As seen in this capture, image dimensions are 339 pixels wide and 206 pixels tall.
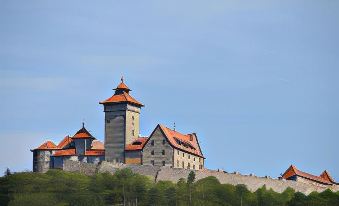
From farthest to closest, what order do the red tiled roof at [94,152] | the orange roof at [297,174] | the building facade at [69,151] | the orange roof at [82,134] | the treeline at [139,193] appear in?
the orange roof at [297,174], the orange roof at [82,134], the building facade at [69,151], the red tiled roof at [94,152], the treeline at [139,193]

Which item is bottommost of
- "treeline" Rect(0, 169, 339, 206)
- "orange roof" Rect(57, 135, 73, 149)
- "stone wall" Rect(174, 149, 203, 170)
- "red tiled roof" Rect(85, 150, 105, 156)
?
"treeline" Rect(0, 169, 339, 206)

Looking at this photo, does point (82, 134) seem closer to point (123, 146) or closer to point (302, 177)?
point (123, 146)

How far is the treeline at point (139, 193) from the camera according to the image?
11988 centimetres

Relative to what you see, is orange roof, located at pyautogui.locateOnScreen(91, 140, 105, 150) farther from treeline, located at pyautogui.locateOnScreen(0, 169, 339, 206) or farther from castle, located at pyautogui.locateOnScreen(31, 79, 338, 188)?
treeline, located at pyautogui.locateOnScreen(0, 169, 339, 206)

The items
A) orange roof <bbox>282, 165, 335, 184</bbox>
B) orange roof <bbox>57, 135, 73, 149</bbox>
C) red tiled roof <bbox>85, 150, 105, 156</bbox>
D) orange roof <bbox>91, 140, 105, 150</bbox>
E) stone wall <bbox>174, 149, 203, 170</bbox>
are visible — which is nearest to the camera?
stone wall <bbox>174, 149, 203, 170</bbox>

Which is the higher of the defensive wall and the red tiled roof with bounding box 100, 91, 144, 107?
the red tiled roof with bounding box 100, 91, 144, 107

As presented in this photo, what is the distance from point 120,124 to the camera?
413 ft

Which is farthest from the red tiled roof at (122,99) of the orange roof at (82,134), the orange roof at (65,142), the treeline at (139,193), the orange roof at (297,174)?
the orange roof at (297,174)

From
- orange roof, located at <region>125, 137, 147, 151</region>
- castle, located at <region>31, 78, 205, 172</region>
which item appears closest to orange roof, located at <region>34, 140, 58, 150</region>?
castle, located at <region>31, 78, 205, 172</region>

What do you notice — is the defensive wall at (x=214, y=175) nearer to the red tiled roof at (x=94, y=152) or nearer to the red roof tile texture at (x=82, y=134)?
the red tiled roof at (x=94, y=152)

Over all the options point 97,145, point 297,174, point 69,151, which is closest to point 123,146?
point 97,145

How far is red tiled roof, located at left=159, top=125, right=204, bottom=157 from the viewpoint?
12506cm

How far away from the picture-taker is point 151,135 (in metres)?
125

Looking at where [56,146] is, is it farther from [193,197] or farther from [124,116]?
[193,197]
